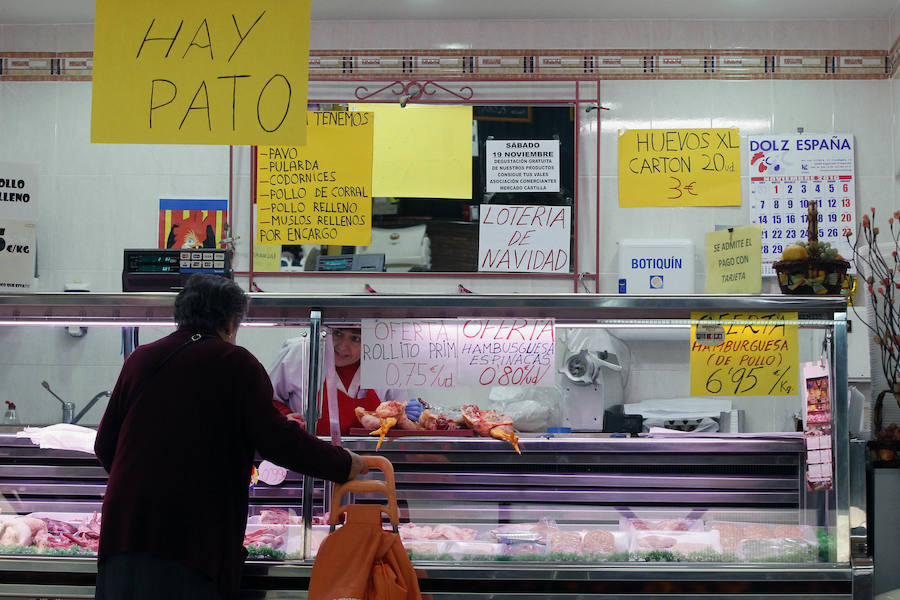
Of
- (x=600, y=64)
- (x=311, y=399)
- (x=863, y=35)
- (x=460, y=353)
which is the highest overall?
(x=863, y=35)

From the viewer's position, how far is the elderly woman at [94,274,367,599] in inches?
88.7

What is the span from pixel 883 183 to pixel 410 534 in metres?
4.35

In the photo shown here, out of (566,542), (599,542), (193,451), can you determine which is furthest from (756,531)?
(193,451)

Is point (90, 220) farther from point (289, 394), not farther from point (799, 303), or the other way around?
point (799, 303)

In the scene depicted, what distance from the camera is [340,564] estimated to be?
2453mm

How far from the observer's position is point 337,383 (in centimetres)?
305

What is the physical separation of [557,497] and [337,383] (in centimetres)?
88

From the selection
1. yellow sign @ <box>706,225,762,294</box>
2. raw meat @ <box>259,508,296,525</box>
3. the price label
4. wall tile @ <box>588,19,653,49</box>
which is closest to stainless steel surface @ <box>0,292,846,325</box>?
yellow sign @ <box>706,225,762,294</box>

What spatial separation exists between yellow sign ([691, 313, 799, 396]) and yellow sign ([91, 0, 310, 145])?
61.2 inches

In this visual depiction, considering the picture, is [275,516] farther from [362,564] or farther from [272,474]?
[362,564]

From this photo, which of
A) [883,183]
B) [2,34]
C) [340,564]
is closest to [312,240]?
[2,34]

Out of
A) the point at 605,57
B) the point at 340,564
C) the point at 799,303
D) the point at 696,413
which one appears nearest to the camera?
the point at 340,564

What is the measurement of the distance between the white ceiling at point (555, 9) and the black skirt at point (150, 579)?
4.22 m

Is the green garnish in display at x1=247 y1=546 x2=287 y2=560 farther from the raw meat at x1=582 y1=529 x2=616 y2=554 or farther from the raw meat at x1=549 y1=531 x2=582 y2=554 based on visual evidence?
the raw meat at x1=582 y1=529 x2=616 y2=554
